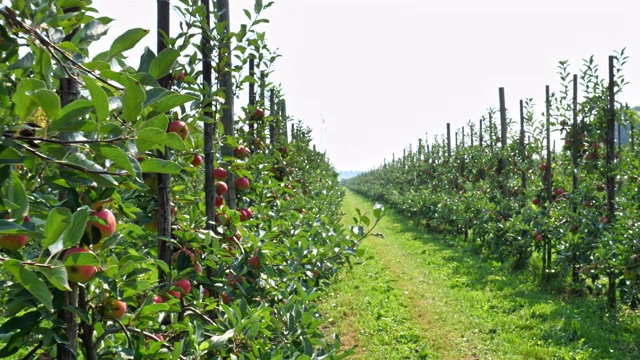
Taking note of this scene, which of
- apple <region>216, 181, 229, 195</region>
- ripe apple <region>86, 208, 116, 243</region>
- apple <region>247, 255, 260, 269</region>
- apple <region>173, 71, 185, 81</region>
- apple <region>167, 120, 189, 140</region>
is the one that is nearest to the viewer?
ripe apple <region>86, 208, 116, 243</region>

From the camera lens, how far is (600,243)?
18.1ft

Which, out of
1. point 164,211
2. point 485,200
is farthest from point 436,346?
point 485,200

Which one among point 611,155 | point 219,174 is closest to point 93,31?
point 219,174

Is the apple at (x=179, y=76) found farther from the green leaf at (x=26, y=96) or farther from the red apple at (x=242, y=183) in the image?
the green leaf at (x=26, y=96)

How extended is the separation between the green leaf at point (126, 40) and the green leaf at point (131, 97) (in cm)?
24

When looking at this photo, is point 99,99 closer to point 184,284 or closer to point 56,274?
point 56,274

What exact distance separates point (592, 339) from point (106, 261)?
529 cm

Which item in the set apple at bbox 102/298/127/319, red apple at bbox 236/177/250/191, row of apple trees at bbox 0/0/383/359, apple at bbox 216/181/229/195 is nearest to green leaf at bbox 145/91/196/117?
row of apple trees at bbox 0/0/383/359

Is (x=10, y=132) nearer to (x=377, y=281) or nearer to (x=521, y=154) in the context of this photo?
(x=377, y=281)

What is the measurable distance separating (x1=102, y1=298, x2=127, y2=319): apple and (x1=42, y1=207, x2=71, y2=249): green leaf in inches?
29.1

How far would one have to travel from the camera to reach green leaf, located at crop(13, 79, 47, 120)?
782 millimetres

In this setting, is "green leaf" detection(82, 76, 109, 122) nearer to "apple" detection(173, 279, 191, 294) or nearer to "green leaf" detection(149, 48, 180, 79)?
"green leaf" detection(149, 48, 180, 79)

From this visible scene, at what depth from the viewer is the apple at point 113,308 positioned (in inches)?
57.1

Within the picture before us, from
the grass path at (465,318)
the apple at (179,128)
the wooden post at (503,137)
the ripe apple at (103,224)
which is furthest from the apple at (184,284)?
the wooden post at (503,137)
